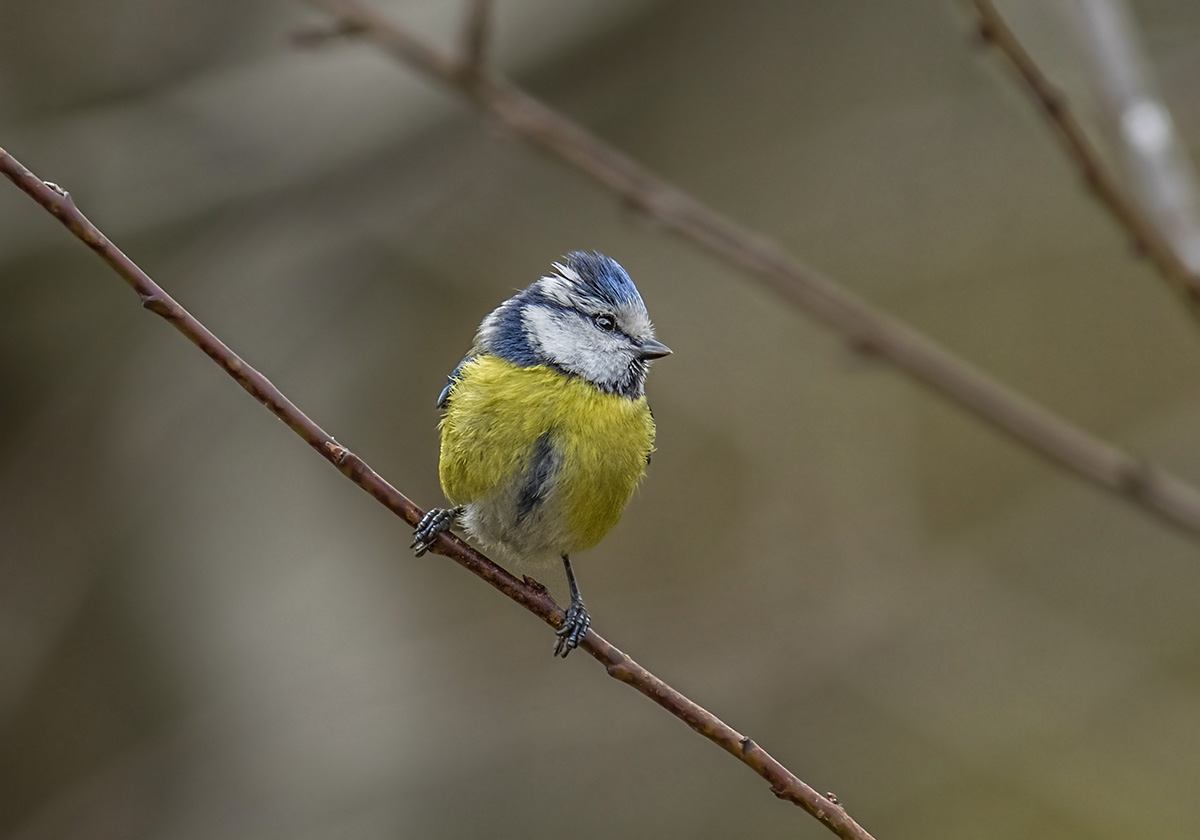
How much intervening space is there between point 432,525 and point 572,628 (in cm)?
40

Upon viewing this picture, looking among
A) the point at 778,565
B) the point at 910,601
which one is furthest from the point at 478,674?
the point at 910,601

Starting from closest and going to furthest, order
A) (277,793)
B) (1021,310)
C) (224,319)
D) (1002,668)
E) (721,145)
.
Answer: (1002,668) → (277,793) → (224,319) → (1021,310) → (721,145)

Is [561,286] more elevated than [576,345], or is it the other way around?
[561,286]

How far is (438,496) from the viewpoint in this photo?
587cm

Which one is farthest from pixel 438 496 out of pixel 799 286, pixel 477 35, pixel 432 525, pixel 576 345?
pixel 799 286

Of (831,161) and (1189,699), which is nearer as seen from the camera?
(1189,699)

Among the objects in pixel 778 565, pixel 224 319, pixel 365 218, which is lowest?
pixel 224 319

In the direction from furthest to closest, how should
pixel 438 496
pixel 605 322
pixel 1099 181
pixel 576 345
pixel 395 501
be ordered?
pixel 438 496 → pixel 605 322 → pixel 576 345 → pixel 1099 181 → pixel 395 501

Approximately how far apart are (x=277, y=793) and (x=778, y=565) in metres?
2.58

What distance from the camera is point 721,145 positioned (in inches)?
263

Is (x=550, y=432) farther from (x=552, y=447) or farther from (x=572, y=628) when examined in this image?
(x=572, y=628)

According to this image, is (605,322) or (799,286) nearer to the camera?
(799,286)

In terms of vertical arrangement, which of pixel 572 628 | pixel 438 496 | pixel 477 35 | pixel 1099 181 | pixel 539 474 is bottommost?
pixel 438 496

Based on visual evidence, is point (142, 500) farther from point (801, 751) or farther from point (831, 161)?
point (831, 161)
